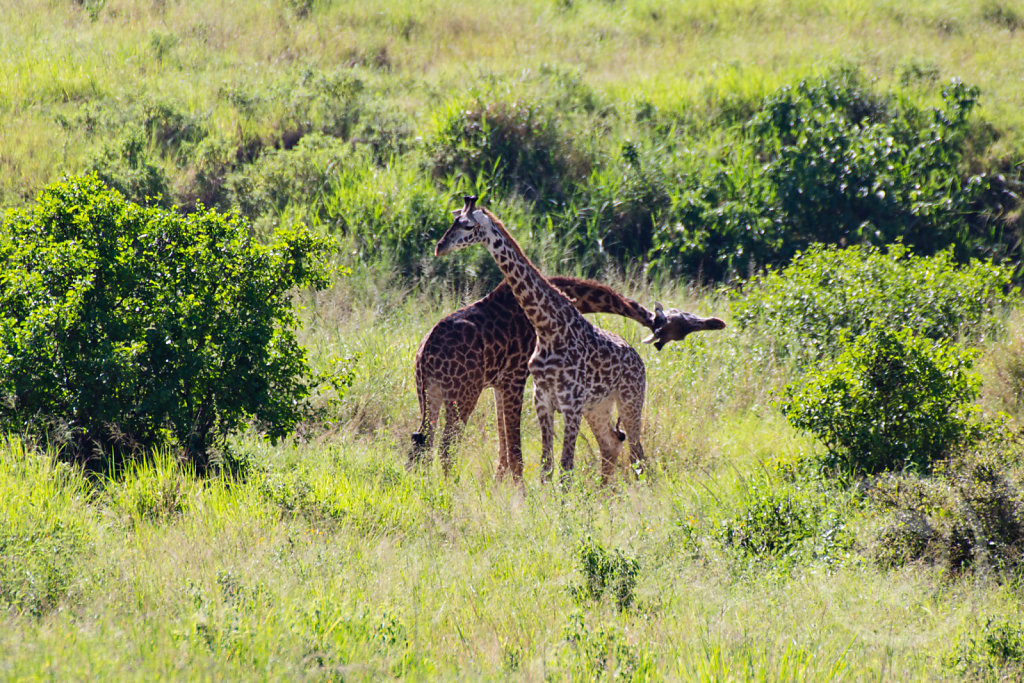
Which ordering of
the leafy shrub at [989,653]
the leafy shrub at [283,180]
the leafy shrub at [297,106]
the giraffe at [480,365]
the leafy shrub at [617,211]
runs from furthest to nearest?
the leafy shrub at [297,106] < the leafy shrub at [617,211] < the leafy shrub at [283,180] < the giraffe at [480,365] < the leafy shrub at [989,653]

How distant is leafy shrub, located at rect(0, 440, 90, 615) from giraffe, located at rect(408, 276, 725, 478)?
7.77ft

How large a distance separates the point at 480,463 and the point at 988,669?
4.43m

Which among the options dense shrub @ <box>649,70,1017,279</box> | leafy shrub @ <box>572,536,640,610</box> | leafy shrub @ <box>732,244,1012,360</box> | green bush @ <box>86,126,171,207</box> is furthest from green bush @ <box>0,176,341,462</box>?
dense shrub @ <box>649,70,1017,279</box>

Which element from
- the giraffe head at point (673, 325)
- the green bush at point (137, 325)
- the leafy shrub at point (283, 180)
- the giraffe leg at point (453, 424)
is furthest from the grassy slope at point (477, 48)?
the giraffe leg at point (453, 424)

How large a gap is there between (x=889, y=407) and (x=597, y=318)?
13.6 feet

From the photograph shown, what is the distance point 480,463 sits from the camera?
8625mm

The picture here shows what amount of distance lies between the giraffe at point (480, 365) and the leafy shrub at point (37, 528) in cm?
237

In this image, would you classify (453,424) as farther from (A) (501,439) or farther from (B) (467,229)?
(B) (467,229)

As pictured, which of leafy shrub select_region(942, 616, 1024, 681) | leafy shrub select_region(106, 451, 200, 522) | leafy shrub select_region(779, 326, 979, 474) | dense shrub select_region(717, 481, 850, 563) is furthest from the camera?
leafy shrub select_region(779, 326, 979, 474)

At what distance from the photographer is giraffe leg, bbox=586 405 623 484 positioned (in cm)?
835

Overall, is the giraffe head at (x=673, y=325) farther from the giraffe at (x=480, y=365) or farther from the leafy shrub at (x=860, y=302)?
the leafy shrub at (x=860, y=302)

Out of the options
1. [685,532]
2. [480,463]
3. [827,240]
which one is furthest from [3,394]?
[827,240]

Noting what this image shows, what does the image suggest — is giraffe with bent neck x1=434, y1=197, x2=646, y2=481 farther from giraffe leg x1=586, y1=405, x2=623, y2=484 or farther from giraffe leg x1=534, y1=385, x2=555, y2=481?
giraffe leg x1=586, y1=405, x2=623, y2=484

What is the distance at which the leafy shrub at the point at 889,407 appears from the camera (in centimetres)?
783
